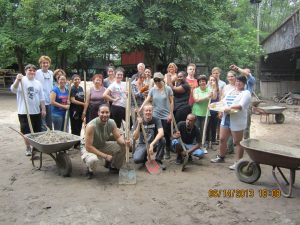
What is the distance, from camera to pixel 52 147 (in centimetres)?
493

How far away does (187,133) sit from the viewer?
5.86 metres

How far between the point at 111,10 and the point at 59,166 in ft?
31.2

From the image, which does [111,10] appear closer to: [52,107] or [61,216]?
[52,107]

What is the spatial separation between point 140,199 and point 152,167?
3.93 ft

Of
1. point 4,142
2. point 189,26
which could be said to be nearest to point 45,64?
point 4,142

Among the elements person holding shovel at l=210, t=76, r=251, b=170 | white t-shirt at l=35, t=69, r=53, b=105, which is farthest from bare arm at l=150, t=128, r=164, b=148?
white t-shirt at l=35, t=69, r=53, b=105

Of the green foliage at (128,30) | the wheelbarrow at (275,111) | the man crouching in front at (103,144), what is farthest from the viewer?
the green foliage at (128,30)

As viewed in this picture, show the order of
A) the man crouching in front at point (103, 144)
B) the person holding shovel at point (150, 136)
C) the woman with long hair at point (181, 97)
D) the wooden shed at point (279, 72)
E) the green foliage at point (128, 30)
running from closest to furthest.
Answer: the man crouching in front at point (103, 144) < the person holding shovel at point (150, 136) < the woman with long hair at point (181, 97) < the green foliage at point (128, 30) < the wooden shed at point (279, 72)

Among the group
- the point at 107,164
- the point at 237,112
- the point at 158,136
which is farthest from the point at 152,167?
the point at 237,112

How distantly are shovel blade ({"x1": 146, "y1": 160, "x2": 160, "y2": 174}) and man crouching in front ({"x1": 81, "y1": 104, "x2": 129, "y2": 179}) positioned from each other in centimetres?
47

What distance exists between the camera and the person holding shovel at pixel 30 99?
19.0 feet

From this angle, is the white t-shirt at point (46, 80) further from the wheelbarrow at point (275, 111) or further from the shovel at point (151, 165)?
the wheelbarrow at point (275, 111)
